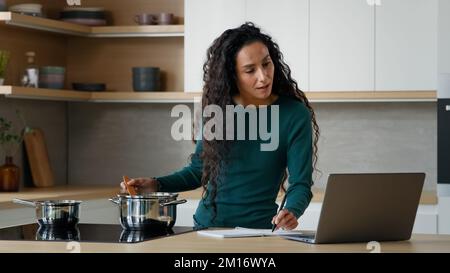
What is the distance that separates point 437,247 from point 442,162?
2.20 m

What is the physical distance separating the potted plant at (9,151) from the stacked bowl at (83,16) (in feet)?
2.17

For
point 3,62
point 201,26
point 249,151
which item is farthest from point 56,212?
point 201,26

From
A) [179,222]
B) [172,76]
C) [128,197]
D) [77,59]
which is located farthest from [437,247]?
[77,59]

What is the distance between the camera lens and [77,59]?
5.74m

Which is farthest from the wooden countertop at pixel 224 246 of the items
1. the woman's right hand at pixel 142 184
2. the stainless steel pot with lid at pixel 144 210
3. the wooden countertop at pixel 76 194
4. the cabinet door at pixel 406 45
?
the cabinet door at pixel 406 45

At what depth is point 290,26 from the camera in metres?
4.98

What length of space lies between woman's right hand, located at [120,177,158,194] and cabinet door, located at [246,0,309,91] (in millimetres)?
1914

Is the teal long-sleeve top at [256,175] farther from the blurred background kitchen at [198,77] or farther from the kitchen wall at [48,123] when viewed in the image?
the kitchen wall at [48,123]

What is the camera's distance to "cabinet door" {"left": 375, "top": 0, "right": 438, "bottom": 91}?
4.79 metres

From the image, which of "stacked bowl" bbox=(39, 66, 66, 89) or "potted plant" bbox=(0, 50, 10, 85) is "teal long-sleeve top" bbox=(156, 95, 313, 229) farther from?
"stacked bowl" bbox=(39, 66, 66, 89)

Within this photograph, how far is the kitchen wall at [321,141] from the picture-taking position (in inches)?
208

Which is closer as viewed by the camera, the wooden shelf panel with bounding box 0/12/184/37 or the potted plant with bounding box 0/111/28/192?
the potted plant with bounding box 0/111/28/192

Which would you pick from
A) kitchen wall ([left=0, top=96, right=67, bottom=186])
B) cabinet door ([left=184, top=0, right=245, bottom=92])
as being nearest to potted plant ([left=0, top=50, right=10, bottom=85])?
kitchen wall ([left=0, top=96, right=67, bottom=186])
